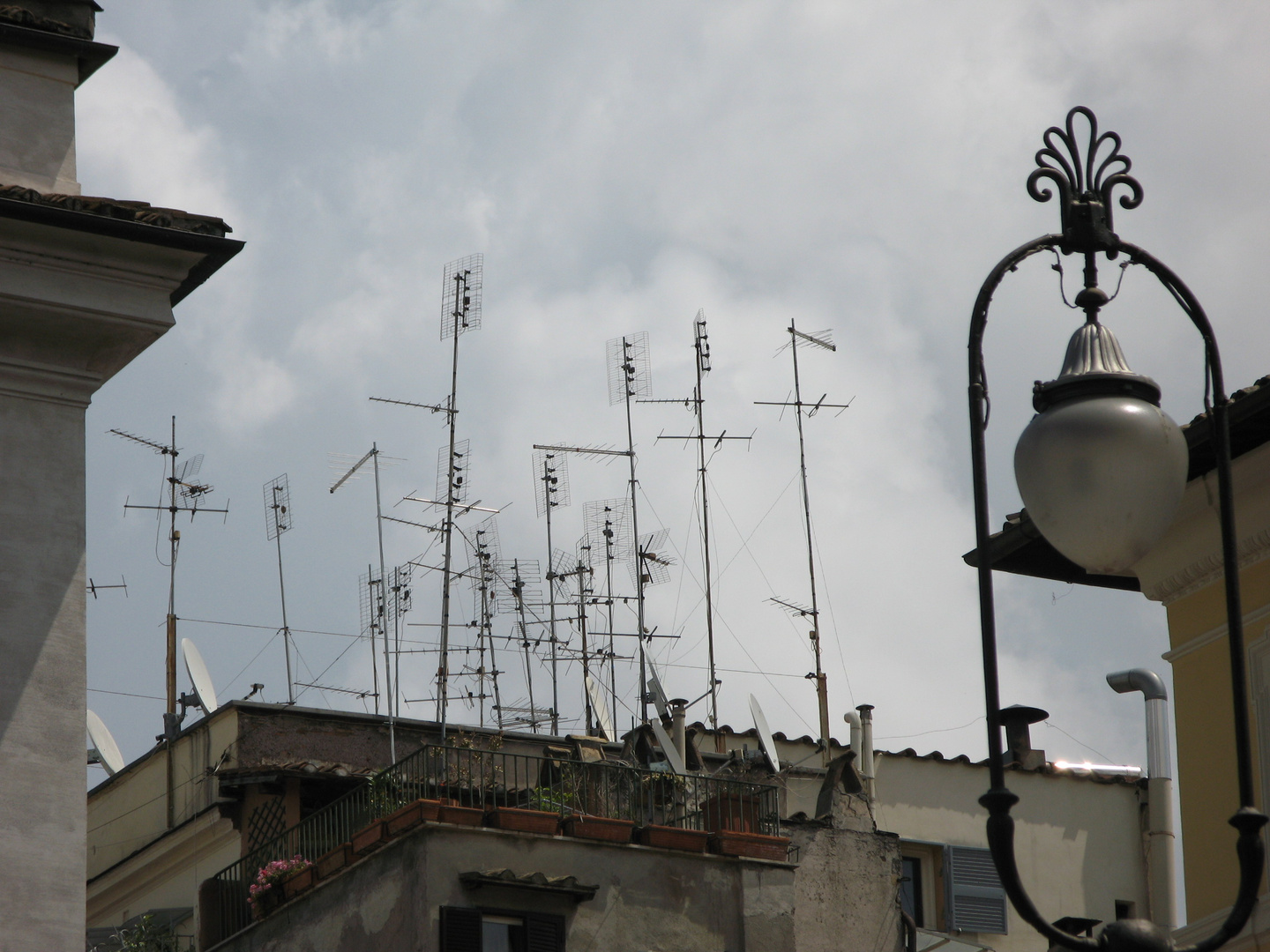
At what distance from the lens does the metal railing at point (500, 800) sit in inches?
706

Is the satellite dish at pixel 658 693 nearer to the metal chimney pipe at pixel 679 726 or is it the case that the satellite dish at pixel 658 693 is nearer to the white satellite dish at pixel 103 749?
the metal chimney pipe at pixel 679 726

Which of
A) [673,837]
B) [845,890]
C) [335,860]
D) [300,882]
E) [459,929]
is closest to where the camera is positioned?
[459,929]

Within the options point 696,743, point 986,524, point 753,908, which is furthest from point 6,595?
point 696,743

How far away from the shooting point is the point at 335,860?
1789 cm

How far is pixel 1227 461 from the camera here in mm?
4672

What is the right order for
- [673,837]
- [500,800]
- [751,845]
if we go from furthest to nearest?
[751,845] → [500,800] → [673,837]

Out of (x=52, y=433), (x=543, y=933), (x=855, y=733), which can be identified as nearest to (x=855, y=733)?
(x=855, y=733)

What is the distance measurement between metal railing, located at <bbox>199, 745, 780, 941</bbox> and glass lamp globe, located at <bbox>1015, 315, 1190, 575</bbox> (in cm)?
1338

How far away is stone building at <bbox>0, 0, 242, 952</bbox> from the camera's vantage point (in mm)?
8523

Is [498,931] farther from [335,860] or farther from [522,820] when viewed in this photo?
[335,860]

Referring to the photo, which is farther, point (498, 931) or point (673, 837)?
point (673, 837)

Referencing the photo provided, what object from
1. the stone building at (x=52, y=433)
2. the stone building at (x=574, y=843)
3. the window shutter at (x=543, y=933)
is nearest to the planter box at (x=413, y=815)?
the stone building at (x=574, y=843)

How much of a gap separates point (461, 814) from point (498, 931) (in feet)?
3.64

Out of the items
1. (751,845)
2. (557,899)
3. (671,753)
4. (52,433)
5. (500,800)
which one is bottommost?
(557,899)
